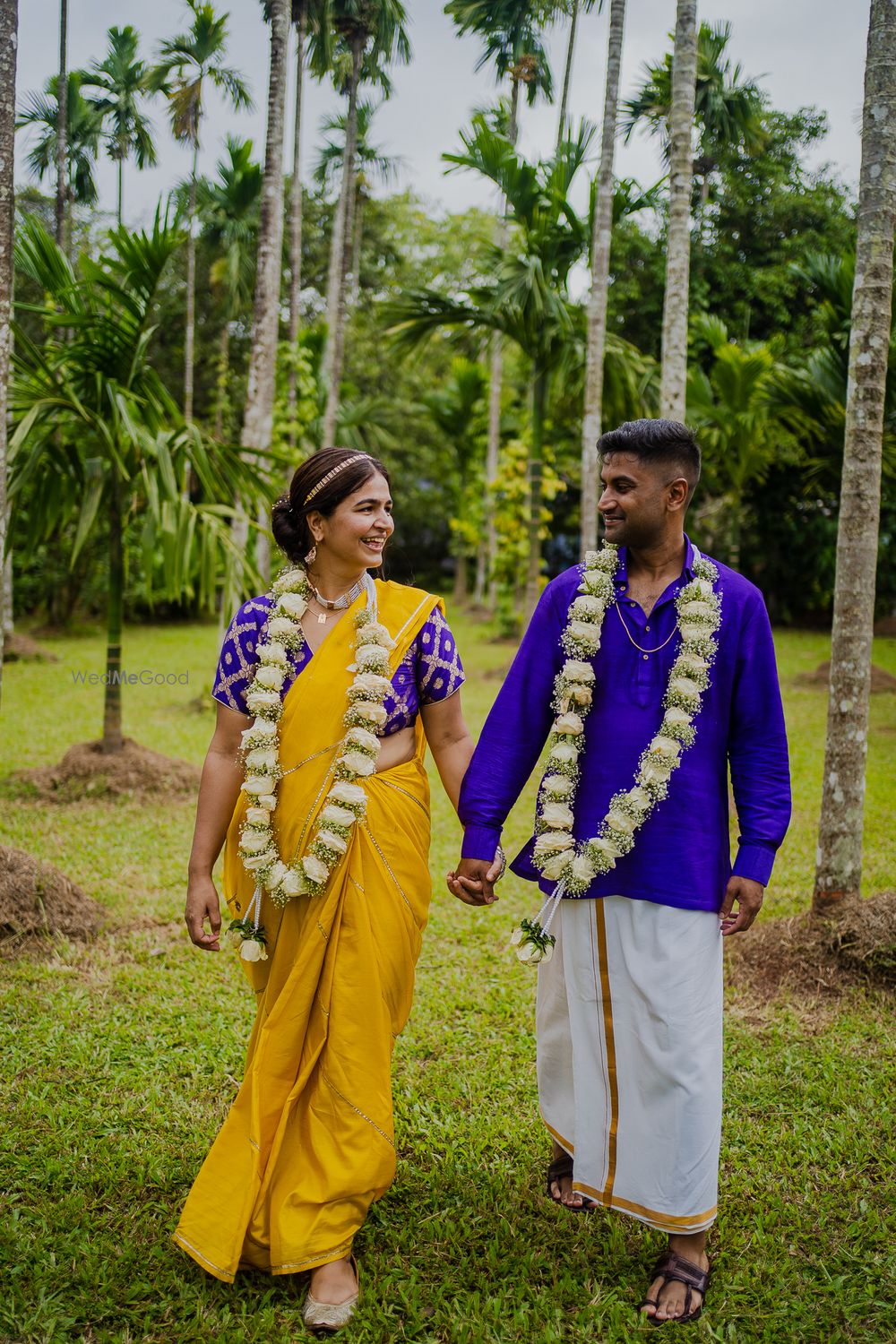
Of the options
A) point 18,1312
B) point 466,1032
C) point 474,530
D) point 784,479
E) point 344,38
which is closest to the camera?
point 18,1312

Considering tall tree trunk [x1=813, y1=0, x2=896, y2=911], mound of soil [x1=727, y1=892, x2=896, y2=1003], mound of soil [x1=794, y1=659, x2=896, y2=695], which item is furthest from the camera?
mound of soil [x1=794, y1=659, x2=896, y2=695]

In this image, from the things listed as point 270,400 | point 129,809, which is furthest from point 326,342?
point 129,809

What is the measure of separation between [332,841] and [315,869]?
82 millimetres

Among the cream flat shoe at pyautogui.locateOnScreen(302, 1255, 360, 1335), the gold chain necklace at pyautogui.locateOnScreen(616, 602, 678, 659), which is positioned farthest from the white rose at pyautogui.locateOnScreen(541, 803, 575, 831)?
the cream flat shoe at pyautogui.locateOnScreen(302, 1255, 360, 1335)

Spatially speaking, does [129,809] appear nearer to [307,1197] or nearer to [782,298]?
[307,1197]

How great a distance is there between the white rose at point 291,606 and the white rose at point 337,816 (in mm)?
539

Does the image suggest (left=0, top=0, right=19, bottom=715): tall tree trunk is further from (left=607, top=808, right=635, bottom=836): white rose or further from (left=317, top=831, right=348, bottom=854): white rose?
(left=607, top=808, right=635, bottom=836): white rose

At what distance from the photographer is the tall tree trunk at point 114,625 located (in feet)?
24.5

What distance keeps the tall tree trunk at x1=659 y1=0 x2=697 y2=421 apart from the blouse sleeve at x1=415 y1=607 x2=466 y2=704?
14.8 feet

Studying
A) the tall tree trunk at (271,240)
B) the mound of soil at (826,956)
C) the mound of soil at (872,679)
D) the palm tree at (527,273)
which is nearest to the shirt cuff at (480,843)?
the mound of soil at (826,956)

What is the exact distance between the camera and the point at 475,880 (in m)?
2.71

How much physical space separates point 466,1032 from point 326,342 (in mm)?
17416

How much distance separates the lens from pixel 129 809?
739 centimetres

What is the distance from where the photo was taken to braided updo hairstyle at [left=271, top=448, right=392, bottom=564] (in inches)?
109
